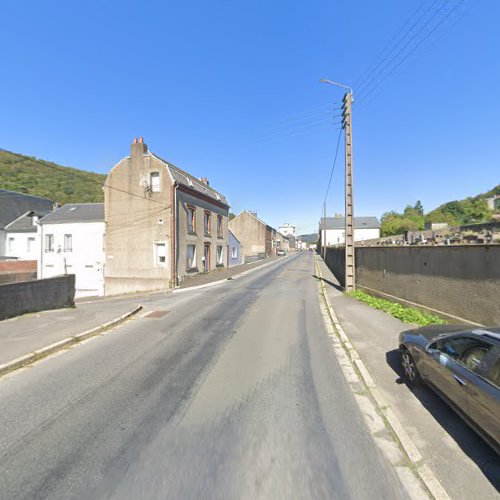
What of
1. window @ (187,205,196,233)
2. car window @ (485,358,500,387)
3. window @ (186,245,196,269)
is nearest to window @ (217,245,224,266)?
window @ (186,245,196,269)

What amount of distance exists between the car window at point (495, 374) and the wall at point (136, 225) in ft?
67.6

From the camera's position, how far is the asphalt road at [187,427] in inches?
111

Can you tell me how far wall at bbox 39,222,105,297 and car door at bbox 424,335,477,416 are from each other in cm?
2592

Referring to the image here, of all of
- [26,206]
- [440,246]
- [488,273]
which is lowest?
[488,273]

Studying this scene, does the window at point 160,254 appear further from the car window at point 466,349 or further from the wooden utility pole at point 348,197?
the car window at point 466,349

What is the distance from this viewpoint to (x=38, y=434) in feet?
11.6

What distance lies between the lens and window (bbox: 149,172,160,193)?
74.8ft

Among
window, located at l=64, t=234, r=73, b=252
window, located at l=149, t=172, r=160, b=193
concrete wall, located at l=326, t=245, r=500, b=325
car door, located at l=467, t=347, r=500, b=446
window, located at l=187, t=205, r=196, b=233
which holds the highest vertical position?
window, located at l=149, t=172, r=160, b=193

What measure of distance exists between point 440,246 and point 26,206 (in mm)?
46485

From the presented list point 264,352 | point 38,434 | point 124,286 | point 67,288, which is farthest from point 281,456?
point 124,286

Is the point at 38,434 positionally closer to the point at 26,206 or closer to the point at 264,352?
the point at 264,352

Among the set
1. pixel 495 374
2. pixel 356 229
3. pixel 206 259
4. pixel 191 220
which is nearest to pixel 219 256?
pixel 206 259

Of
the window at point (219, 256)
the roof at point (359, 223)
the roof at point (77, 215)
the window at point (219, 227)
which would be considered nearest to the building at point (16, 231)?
the roof at point (77, 215)

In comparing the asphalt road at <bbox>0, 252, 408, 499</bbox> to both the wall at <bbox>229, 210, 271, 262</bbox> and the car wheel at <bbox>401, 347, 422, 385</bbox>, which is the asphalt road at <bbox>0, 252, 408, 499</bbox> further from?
the wall at <bbox>229, 210, 271, 262</bbox>
